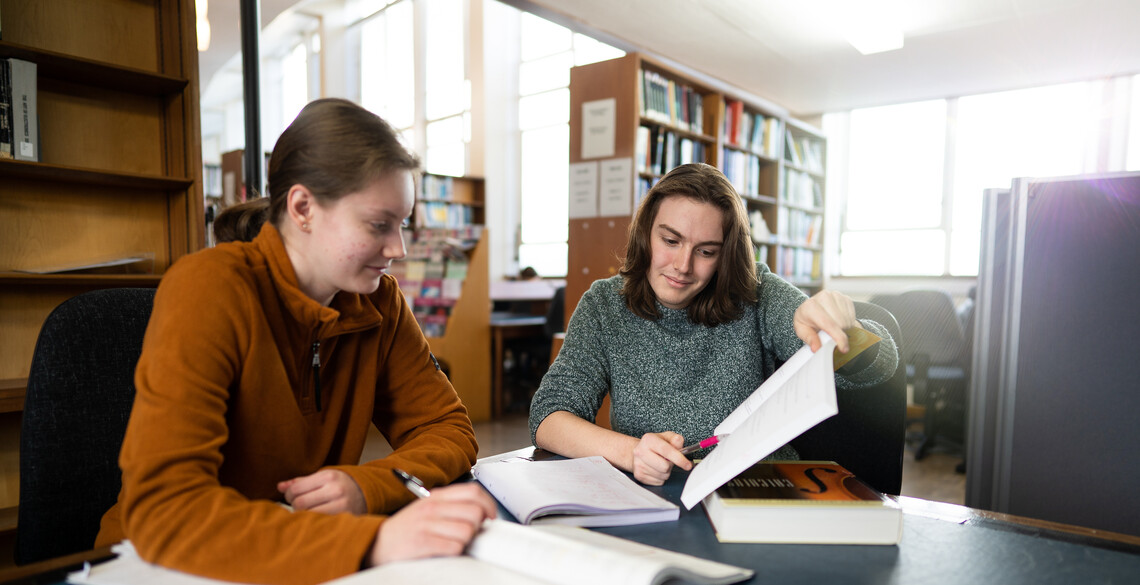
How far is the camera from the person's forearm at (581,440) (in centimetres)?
98

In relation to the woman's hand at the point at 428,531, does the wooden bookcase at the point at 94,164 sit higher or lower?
higher

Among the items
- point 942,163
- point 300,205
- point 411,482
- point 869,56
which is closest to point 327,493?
point 411,482

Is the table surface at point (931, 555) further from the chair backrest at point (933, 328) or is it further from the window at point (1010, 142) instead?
the window at point (1010, 142)

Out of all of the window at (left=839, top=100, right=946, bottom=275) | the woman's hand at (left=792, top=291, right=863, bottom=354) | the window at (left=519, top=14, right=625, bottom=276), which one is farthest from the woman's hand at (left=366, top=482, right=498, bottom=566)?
the window at (left=519, top=14, right=625, bottom=276)

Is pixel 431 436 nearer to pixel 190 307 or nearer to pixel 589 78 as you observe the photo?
pixel 190 307

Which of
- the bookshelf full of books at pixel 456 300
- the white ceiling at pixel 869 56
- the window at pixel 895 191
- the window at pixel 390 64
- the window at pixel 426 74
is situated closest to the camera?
the white ceiling at pixel 869 56

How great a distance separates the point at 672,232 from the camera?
1.25 metres

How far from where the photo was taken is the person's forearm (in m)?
0.98

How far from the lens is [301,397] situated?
882 mm

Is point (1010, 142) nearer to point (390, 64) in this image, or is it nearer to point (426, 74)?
point (426, 74)

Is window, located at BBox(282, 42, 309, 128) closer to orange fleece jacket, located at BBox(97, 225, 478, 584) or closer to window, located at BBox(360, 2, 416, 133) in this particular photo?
window, located at BBox(360, 2, 416, 133)

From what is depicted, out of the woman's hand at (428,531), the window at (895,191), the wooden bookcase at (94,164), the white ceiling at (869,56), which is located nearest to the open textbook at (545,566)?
the woman's hand at (428,531)

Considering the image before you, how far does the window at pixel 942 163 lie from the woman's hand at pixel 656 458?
17.2ft

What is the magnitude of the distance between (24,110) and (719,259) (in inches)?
81.7
